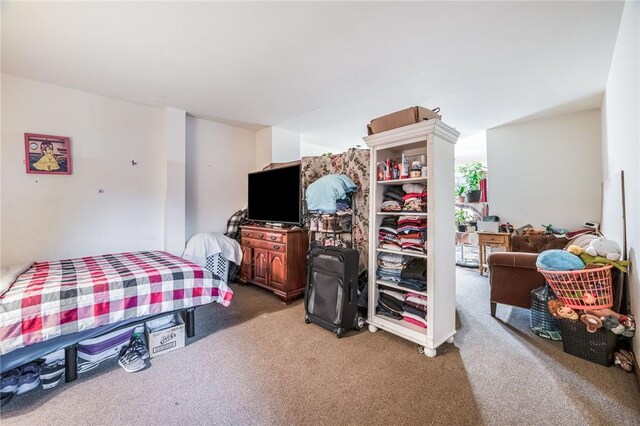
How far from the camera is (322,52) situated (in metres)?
2.22

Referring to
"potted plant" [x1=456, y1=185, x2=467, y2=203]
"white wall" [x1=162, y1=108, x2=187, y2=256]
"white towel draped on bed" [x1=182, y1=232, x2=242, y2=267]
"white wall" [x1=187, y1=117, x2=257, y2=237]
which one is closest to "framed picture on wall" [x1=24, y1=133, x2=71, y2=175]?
"white wall" [x1=162, y1=108, x2=187, y2=256]

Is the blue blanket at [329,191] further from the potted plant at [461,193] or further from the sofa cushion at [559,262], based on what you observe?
the potted plant at [461,193]

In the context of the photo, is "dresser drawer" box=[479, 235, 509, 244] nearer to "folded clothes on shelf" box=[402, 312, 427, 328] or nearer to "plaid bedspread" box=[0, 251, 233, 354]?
"folded clothes on shelf" box=[402, 312, 427, 328]

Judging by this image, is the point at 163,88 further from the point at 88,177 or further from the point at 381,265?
the point at 381,265

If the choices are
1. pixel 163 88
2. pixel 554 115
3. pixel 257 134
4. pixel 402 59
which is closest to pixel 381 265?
pixel 402 59

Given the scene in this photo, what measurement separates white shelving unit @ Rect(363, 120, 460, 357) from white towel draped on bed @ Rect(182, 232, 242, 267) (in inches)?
84.1

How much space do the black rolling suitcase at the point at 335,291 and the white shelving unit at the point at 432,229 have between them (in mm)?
166

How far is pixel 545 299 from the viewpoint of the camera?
2221mm

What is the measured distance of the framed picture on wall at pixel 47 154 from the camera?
2.71m

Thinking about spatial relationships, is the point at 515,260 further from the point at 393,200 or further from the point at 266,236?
the point at 266,236

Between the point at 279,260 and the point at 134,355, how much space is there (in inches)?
62.7

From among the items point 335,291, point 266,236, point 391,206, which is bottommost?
point 335,291

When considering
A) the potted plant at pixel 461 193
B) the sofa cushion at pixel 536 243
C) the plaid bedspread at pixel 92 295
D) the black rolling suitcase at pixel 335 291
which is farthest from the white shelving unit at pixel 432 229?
the potted plant at pixel 461 193

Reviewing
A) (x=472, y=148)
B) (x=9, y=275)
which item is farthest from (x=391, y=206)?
(x=472, y=148)
